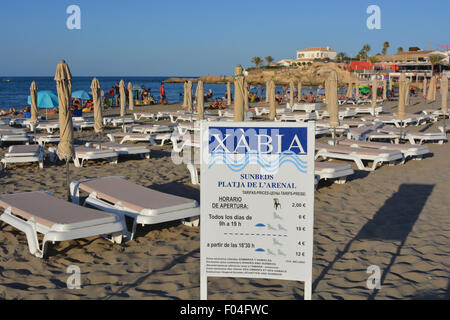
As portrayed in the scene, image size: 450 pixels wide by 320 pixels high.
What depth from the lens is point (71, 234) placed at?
A: 4066 millimetres

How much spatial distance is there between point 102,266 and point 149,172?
13.9 ft

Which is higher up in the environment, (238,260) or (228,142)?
(228,142)

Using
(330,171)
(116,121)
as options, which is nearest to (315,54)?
(116,121)

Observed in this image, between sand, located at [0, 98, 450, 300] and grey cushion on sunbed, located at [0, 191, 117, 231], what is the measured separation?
1.08ft

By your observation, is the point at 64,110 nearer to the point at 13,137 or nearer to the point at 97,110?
the point at 97,110

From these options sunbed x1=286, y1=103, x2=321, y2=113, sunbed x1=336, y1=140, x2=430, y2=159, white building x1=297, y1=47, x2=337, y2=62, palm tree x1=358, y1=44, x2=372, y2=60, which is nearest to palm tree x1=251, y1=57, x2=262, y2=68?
white building x1=297, y1=47, x2=337, y2=62

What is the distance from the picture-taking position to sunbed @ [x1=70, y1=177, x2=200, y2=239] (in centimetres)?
463

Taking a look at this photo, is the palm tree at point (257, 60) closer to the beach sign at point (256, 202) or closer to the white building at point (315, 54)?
the white building at point (315, 54)

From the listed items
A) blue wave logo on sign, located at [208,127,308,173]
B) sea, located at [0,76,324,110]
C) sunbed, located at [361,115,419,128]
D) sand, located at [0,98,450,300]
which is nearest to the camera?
blue wave logo on sign, located at [208,127,308,173]

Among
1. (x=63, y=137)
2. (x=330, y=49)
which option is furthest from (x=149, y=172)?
(x=330, y=49)

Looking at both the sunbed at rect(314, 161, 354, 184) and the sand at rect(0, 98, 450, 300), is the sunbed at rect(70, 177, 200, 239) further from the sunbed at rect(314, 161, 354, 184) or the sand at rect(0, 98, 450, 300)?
the sunbed at rect(314, 161, 354, 184)

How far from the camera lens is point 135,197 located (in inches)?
202

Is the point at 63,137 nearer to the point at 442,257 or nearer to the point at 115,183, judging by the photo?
the point at 115,183
